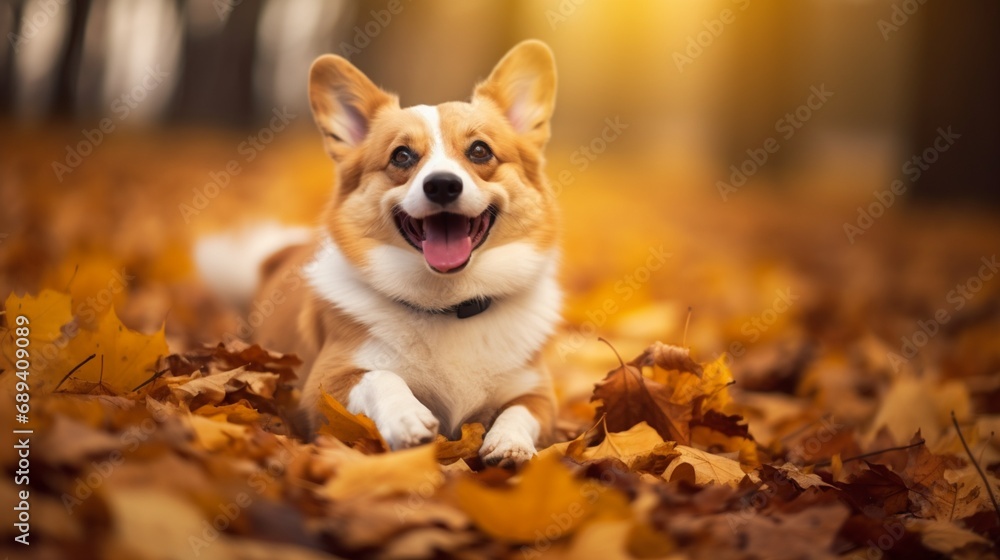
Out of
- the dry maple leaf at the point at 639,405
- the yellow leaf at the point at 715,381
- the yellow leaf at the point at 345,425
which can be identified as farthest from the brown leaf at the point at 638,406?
the yellow leaf at the point at 345,425

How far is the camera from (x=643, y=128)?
21.1m

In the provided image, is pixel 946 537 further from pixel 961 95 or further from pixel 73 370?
pixel 961 95

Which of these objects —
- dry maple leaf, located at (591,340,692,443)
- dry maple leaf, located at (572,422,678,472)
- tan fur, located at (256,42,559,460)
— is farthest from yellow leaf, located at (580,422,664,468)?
tan fur, located at (256,42,559,460)

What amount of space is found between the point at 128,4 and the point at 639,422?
11.7 metres

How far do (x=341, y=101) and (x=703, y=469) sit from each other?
64.7 inches

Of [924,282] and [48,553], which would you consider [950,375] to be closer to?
[924,282]

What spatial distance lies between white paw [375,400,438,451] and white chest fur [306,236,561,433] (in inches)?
10.4

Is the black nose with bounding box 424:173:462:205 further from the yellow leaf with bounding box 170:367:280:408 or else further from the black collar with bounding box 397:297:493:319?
the yellow leaf with bounding box 170:367:280:408

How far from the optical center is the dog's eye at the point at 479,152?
2.43m

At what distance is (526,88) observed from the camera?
108 inches

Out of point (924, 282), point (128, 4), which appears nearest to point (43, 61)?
point (128, 4)

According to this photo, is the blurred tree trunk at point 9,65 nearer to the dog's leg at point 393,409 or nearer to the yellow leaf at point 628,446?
the dog's leg at point 393,409

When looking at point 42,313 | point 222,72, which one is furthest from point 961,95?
point 222,72

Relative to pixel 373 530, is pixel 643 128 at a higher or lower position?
lower
